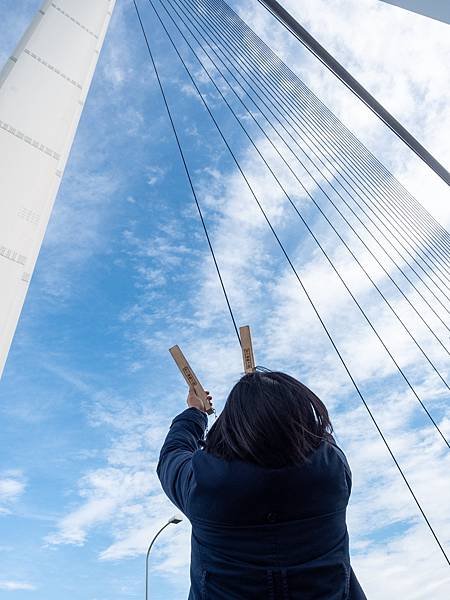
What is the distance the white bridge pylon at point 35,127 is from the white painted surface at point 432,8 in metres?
3.78

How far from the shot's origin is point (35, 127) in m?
3.60

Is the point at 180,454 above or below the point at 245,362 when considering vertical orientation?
below

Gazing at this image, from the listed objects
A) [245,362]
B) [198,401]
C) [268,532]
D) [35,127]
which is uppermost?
[35,127]

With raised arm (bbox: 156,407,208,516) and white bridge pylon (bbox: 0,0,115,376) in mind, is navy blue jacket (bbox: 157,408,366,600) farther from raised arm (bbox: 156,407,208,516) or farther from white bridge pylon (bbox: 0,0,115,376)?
white bridge pylon (bbox: 0,0,115,376)

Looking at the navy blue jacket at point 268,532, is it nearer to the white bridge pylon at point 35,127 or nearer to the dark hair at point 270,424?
the dark hair at point 270,424

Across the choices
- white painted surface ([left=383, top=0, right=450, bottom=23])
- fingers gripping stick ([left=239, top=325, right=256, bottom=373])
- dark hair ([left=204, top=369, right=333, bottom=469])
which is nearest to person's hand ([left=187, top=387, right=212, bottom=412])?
fingers gripping stick ([left=239, top=325, right=256, bottom=373])

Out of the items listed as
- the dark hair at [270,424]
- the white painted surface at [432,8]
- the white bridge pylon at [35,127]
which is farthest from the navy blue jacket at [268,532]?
the white painted surface at [432,8]

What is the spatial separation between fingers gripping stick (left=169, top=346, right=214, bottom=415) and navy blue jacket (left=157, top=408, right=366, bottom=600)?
46cm

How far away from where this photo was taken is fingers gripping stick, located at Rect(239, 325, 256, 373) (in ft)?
5.10

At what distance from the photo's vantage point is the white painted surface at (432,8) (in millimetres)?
4871

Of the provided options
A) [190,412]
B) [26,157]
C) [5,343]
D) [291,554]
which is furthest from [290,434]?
[26,157]

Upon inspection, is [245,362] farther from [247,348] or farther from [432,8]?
[432,8]

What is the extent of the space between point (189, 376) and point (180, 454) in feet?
1.40

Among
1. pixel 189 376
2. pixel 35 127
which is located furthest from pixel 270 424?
pixel 35 127
